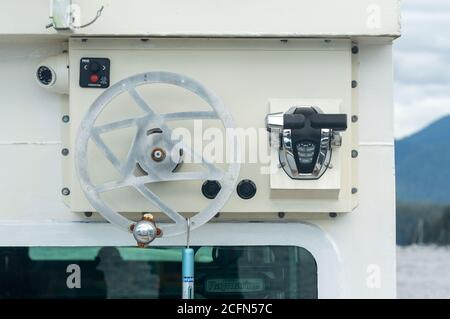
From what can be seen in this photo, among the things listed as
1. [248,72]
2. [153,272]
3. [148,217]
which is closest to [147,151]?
[148,217]

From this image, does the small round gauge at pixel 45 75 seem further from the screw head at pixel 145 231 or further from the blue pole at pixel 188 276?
→ the blue pole at pixel 188 276

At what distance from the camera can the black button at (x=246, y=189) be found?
156 inches

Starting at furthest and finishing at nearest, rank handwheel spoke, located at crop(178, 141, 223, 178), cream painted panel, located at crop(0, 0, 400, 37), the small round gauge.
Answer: the small round gauge → cream painted panel, located at crop(0, 0, 400, 37) → handwheel spoke, located at crop(178, 141, 223, 178)

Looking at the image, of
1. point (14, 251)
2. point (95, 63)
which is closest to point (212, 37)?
point (95, 63)

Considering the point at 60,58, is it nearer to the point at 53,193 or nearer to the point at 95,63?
the point at 95,63

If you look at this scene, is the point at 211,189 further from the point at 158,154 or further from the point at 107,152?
the point at 107,152

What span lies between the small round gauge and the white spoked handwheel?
266mm

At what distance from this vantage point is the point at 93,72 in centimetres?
398

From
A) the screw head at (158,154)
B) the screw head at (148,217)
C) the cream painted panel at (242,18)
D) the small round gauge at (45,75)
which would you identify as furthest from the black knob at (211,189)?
the small round gauge at (45,75)

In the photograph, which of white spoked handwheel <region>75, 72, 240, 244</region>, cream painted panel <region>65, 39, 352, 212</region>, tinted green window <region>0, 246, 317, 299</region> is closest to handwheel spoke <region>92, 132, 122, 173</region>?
white spoked handwheel <region>75, 72, 240, 244</region>

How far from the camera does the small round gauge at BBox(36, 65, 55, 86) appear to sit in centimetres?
404

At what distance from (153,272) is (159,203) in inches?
18.5

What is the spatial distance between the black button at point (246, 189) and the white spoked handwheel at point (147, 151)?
0.15 meters

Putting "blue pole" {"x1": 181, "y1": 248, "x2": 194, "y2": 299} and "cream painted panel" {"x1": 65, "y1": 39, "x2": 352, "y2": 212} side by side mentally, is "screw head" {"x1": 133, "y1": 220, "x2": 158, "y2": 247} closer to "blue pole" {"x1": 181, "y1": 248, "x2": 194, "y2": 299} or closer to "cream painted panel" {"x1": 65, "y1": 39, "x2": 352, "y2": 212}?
"blue pole" {"x1": 181, "y1": 248, "x2": 194, "y2": 299}
